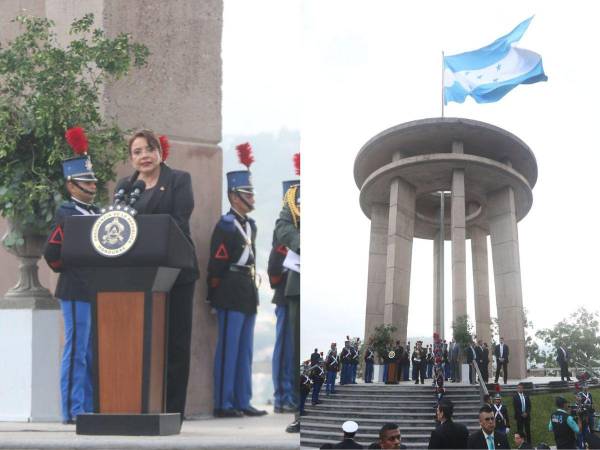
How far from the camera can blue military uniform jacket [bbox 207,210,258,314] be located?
5145 mm

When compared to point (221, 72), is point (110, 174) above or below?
below

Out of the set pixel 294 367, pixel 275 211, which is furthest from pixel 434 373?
pixel 275 211

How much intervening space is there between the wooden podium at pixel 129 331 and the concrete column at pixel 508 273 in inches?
119

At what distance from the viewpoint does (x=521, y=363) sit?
6.48 meters

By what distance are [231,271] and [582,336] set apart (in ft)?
9.09

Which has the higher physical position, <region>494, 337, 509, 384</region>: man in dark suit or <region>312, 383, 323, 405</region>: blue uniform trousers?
<region>494, 337, 509, 384</region>: man in dark suit

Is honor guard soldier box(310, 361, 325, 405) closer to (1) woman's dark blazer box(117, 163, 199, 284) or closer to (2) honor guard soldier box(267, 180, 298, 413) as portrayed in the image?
(2) honor guard soldier box(267, 180, 298, 413)

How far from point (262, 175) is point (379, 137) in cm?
197

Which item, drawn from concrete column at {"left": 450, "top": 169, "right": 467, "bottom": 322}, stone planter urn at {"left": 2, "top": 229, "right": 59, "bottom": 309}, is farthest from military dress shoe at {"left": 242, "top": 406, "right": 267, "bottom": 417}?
concrete column at {"left": 450, "top": 169, "right": 467, "bottom": 322}

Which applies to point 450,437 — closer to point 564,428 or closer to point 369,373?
point 564,428

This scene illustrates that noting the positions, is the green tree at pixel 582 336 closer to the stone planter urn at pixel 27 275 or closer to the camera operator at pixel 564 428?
the camera operator at pixel 564 428

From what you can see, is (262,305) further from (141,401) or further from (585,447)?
(585,447)

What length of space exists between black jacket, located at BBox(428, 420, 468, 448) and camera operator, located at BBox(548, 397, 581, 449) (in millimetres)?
Result: 1597

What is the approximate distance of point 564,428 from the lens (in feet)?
17.9
